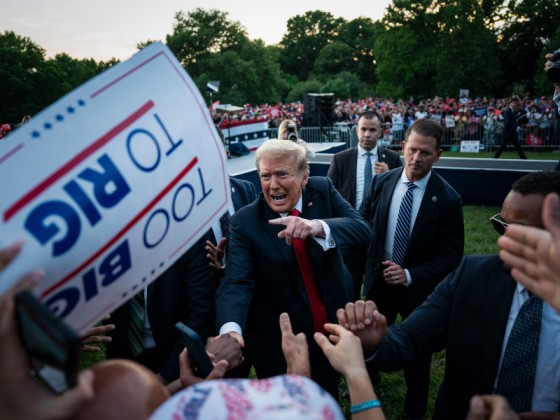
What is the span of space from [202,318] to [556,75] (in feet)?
11.3

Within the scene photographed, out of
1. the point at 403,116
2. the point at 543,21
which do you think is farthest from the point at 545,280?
the point at 543,21

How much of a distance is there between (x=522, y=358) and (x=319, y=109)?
2174 cm

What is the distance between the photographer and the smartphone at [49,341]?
0.81 meters

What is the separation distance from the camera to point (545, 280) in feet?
3.60

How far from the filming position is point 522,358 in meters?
1.78

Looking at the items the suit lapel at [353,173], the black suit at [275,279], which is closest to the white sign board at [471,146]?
the suit lapel at [353,173]

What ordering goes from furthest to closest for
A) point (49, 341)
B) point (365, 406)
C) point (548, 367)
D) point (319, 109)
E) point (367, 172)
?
point (319, 109) < point (367, 172) < point (548, 367) < point (365, 406) < point (49, 341)

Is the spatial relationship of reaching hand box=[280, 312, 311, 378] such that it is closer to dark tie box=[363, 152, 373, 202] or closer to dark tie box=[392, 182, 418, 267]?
dark tie box=[392, 182, 418, 267]

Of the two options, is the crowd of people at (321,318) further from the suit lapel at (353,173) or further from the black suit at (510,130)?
the black suit at (510,130)

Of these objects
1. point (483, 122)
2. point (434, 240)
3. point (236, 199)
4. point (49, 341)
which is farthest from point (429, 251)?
point (483, 122)

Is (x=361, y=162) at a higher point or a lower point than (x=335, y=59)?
lower

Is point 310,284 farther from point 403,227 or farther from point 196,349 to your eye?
point 403,227

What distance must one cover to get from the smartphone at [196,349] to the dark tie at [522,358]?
1230 mm

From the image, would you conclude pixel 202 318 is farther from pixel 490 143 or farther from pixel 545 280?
pixel 490 143
